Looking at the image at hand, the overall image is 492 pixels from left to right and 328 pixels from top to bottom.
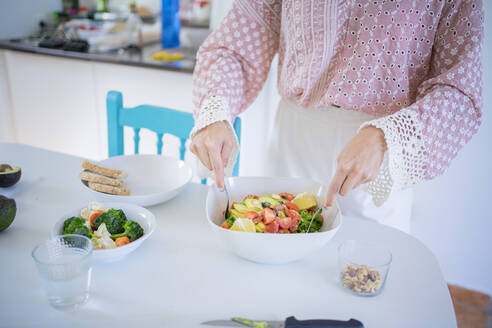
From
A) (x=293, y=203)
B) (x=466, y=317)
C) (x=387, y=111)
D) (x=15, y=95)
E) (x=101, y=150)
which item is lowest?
(x=466, y=317)

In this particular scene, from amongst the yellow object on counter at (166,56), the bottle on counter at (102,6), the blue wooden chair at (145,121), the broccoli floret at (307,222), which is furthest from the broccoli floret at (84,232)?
the bottle on counter at (102,6)

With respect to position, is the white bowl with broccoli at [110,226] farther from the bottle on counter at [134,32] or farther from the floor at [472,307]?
the bottle on counter at [134,32]

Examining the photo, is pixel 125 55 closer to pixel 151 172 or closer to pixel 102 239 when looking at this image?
pixel 151 172

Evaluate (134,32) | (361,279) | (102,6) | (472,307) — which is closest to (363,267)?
(361,279)

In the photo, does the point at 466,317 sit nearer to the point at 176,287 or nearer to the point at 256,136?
the point at 256,136

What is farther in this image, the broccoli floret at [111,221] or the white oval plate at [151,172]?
the white oval plate at [151,172]

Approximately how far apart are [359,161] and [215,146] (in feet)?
0.93

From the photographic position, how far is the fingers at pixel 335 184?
744 millimetres

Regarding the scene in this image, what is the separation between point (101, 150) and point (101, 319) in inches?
71.0

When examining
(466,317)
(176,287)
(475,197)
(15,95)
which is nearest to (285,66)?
(176,287)

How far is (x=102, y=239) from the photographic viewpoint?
762 millimetres

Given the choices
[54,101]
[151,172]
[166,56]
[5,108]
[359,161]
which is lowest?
[5,108]

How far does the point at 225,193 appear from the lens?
2.99 feet

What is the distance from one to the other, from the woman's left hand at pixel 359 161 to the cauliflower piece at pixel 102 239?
1.33 feet
